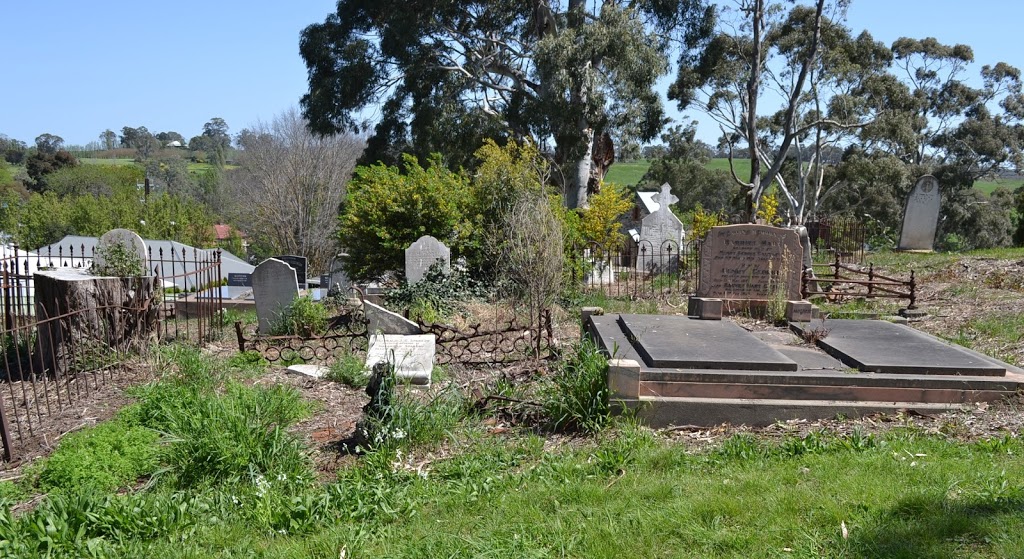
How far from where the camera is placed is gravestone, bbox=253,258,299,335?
35.2 ft

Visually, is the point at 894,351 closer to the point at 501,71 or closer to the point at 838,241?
the point at 838,241

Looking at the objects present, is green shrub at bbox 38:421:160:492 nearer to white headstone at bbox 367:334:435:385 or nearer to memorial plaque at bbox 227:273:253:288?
white headstone at bbox 367:334:435:385

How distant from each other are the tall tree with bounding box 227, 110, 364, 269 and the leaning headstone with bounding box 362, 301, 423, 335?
19034 millimetres

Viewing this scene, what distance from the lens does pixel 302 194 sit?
29.3 meters

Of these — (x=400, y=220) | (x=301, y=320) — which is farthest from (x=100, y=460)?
(x=400, y=220)

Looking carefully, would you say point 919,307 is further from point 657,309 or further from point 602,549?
point 602,549

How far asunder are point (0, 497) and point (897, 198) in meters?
40.6

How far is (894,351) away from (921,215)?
1511 cm

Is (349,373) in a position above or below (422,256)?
Answer: below

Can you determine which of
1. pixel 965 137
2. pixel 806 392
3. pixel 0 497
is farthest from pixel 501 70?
pixel 965 137

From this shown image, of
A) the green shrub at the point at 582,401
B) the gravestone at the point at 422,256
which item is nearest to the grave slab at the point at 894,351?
the green shrub at the point at 582,401

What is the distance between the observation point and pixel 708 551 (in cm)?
363

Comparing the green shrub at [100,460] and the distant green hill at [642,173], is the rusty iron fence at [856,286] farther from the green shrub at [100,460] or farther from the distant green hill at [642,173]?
the distant green hill at [642,173]

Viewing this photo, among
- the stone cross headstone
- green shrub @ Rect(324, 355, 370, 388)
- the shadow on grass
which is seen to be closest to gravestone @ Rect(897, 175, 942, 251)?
green shrub @ Rect(324, 355, 370, 388)
